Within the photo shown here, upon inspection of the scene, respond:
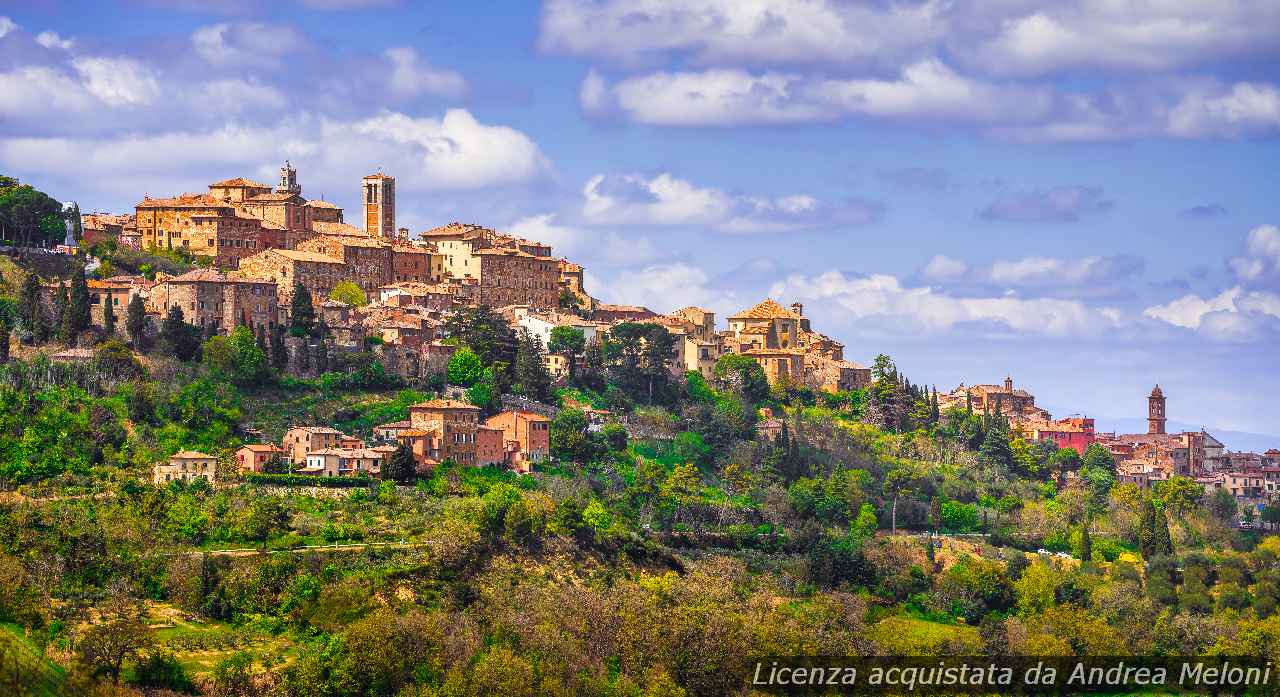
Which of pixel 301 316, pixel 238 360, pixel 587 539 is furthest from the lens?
pixel 301 316

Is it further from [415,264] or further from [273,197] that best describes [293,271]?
[415,264]

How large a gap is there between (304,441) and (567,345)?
2014 cm

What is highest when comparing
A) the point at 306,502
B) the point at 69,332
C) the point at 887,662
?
the point at 69,332

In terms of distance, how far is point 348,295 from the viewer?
3597 inches

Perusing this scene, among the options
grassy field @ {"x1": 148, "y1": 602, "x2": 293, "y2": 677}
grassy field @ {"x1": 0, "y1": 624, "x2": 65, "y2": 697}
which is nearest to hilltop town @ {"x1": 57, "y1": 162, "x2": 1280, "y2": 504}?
grassy field @ {"x1": 148, "y1": 602, "x2": 293, "y2": 677}

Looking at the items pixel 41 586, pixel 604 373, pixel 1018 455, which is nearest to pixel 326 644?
pixel 41 586

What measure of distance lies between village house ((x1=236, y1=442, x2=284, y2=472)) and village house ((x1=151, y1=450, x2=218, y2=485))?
1245 mm

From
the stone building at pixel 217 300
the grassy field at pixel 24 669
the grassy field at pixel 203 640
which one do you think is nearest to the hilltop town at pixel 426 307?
the stone building at pixel 217 300

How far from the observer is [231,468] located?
72.4m

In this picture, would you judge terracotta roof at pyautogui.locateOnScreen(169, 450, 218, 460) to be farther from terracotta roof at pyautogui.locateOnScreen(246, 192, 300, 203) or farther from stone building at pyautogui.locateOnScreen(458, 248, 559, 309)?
terracotta roof at pyautogui.locateOnScreen(246, 192, 300, 203)

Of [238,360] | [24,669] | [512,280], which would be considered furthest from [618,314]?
[24,669]

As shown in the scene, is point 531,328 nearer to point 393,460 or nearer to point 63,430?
point 393,460

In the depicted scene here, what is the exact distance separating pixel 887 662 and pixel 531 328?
34.0m

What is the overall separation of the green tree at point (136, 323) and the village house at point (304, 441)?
7.78 metres
